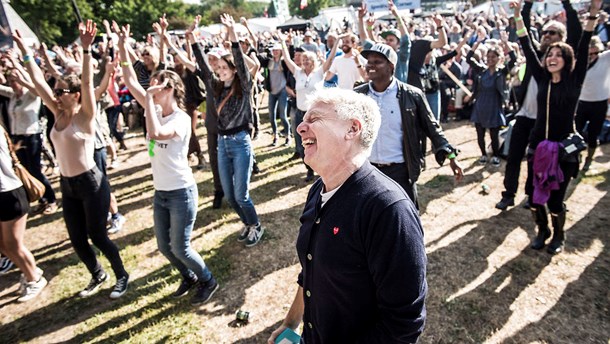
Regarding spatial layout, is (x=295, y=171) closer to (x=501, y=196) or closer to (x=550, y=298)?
(x=501, y=196)

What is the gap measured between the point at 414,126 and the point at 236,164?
6.93ft

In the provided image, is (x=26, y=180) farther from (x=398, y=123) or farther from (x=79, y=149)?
(x=398, y=123)

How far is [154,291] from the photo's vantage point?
4105mm

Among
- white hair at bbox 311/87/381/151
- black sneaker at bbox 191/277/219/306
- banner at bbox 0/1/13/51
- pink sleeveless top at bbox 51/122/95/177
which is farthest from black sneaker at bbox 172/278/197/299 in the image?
banner at bbox 0/1/13/51

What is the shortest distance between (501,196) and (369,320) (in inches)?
195

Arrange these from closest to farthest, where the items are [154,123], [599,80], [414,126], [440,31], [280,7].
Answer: [154,123]
[414,126]
[440,31]
[599,80]
[280,7]

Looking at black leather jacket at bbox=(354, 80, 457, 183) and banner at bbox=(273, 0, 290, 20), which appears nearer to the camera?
black leather jacket at bbox=(354, 80, 457, 183)

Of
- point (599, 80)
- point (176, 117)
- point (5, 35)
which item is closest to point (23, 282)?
point (176, 117)

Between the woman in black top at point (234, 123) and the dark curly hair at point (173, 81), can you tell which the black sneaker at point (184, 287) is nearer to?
the woman in black top at point (234, 123)

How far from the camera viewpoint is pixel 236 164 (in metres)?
4.38

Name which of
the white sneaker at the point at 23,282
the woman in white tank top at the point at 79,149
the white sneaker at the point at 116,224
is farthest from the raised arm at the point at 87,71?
the white sneaker at the point at 116,224

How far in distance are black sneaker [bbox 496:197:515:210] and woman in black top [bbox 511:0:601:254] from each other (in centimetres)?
97

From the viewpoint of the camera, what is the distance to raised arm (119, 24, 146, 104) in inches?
133

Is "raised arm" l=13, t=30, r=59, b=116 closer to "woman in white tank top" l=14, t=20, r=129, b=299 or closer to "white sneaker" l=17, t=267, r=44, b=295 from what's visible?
"woman in white tank top" l=14, t=20, r=129, b=299
